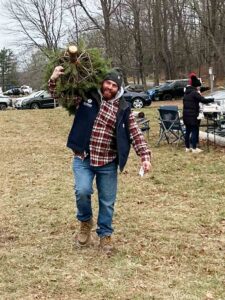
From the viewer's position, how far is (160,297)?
151 inches

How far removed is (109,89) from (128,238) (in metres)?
1.61

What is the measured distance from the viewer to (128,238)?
530cm

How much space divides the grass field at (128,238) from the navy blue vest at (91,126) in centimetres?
93

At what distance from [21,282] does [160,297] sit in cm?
113

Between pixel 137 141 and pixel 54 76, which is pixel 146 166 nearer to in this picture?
pixel 137 141

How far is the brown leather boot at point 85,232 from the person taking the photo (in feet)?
16.1

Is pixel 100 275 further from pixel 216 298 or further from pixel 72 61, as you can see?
pixel 72 61

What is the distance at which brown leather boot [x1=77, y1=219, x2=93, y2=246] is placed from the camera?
16.1ft

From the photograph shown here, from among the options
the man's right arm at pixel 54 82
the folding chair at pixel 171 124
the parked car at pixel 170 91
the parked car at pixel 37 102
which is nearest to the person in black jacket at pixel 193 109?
the folding chair at pixel 171 124

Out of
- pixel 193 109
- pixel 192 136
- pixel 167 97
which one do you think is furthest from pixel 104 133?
pixel 167 97

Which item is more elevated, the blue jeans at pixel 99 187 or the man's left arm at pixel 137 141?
the man's left arm at pixel 137 141

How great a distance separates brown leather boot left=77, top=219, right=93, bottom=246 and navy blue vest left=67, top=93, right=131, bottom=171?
698mm

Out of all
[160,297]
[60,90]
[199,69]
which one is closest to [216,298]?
[160,297]

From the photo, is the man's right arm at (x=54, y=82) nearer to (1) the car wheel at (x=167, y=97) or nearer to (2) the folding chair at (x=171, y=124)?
(2) the folding chair at (x=171, y=124)
